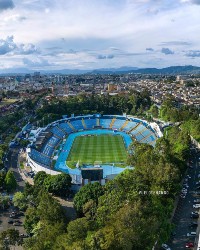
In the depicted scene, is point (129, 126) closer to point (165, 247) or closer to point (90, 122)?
point (90, 122)

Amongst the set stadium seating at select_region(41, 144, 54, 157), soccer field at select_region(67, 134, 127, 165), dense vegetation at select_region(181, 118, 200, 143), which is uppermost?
dense vegetation at select_region(181, 118, 200, 143)

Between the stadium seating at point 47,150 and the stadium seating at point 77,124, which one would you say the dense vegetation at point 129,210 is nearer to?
the stadium seating at point 47,150

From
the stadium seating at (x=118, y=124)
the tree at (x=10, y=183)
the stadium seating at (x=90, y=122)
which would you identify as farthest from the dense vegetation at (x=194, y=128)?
the tree at (x=10, y=183)

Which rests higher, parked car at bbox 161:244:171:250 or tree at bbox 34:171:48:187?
tree at bbox 34:171:48:187

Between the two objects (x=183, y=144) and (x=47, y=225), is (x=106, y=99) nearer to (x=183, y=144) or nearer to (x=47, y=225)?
(x=183, y=144)

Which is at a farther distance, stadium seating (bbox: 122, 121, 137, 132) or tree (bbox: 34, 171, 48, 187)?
stadium seating (bbox: 122, 121, 137, 132)

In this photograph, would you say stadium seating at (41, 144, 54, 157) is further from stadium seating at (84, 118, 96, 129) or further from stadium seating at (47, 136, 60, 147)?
stadium seating at (84, 118, 96, 129)

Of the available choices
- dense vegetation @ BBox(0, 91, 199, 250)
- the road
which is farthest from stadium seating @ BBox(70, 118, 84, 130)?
the road

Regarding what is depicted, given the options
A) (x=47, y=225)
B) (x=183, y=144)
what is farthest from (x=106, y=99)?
(x=47, y=225)

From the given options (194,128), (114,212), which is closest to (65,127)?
(194,128)
